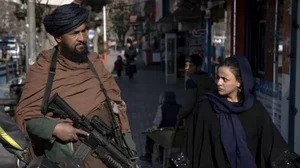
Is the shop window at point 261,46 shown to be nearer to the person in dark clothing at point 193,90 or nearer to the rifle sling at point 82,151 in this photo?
the person in dark clothing at point 193,90

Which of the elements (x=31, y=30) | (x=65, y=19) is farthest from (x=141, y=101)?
(x=65, y=19)

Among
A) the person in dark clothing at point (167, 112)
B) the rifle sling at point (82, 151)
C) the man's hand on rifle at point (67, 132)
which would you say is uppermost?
the man's hand on rifle at point (67, 132)

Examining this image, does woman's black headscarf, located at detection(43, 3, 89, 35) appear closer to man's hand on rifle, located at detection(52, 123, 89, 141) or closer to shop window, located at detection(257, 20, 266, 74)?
man's hand on rifle, located at detection(52, 123, 89, 141)

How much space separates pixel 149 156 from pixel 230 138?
358cm

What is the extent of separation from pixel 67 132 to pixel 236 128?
1423mm

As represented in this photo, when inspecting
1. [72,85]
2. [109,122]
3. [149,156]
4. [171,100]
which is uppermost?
[72,85]

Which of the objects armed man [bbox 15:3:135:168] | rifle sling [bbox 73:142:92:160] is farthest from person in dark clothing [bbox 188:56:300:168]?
rifle sling [bbox 73:142:92:160]

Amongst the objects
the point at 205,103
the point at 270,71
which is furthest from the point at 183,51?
the point at 205,103

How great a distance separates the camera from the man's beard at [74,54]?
3.35 metres

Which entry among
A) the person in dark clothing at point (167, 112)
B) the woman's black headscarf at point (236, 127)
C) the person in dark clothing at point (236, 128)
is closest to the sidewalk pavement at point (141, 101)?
the person in dark clothing at point (167, 112)

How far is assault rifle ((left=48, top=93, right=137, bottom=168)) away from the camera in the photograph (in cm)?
319

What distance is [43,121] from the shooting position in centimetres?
323

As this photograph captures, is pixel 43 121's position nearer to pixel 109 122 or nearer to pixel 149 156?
pixel 109 122

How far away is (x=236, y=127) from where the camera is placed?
420 cm
